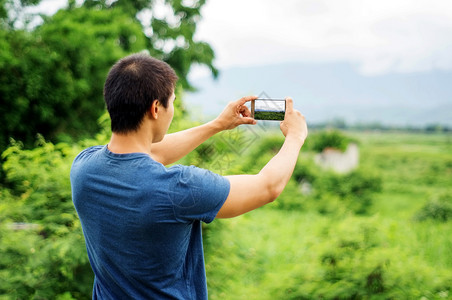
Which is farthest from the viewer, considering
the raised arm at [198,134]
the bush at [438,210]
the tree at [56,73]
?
the bush at [438,210]

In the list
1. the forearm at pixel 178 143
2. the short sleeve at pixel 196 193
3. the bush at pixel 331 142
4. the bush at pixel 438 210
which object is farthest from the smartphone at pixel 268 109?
the bush at pixel 331 142

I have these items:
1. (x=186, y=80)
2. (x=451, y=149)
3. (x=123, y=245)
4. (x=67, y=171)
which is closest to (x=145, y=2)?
(x=186, y=80)

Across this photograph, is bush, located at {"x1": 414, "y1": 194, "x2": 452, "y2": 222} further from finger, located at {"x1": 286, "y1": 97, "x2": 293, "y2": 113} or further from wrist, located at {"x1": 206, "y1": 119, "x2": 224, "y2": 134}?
finger, located at {"x1": 286, "y1": 97, "x2": 293, "y2": 113}

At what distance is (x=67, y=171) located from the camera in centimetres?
315

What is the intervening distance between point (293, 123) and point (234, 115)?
0.35 m

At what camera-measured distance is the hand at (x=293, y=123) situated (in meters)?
1.22

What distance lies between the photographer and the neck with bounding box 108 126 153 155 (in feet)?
3.53

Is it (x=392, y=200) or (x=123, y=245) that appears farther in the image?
(x=392, y=200)

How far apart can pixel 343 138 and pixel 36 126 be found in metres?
16.7

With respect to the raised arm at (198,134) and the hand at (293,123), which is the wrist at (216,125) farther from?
the hand at (293,123)

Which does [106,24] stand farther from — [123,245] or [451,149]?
[451,149]

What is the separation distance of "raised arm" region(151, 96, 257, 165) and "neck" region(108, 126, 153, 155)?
450 mm

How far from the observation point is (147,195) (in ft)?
3.23

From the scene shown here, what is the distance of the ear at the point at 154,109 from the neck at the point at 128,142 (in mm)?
56
